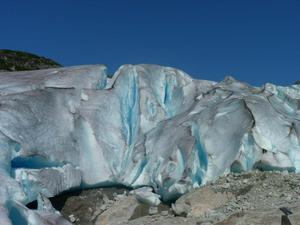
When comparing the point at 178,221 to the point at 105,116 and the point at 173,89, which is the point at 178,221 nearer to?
the point at 105,116

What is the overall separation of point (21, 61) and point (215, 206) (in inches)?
1304

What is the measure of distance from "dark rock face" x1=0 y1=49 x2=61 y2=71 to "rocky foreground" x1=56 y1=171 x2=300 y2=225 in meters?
25.2

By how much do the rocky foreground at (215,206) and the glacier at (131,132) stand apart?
58 centimetres

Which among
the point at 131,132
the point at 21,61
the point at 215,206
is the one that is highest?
the point at 131,132

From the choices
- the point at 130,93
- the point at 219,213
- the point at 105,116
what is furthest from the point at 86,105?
the point at 219,213

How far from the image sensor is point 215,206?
13141 mm

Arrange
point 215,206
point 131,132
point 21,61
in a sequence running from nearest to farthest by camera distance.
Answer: point 215,206
point 131,132
point 21,61

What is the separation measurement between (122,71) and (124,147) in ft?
8.77

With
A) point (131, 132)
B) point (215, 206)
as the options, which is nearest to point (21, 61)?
point (131, 132)

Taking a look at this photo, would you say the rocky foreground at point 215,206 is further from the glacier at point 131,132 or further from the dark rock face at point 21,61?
the dark rock face at point 21,61

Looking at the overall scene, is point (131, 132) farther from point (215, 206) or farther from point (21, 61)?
point (21, 61)

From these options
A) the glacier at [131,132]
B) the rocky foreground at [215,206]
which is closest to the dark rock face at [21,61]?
the glacier at [131,132]

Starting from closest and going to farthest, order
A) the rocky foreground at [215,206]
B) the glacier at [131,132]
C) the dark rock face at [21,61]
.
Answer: the rocky foreground at [215,206] → the glacier at [131,132] → the dark rock face at [21,61]

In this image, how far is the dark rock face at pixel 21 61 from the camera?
39.7 metres
